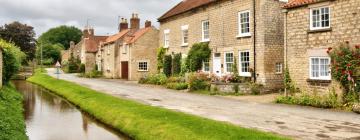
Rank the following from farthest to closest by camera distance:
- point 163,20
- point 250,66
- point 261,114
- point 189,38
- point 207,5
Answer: point 163,20, point 189,38, point 207,5, point 250,66, point 261,114

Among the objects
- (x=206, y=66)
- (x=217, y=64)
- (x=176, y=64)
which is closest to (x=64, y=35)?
(x=176, y=64)

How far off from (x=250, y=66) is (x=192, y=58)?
6728mm

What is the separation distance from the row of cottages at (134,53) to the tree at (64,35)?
102285 millimetres

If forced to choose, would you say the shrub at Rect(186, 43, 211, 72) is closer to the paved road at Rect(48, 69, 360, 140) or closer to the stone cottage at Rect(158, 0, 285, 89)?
the stone cottage at Rect(158, 0, 285, 89)

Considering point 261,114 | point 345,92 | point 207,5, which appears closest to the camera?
point 261,114

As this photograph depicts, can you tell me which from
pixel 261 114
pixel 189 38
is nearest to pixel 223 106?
pixel 261 114

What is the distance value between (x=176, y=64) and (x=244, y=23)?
396 inches

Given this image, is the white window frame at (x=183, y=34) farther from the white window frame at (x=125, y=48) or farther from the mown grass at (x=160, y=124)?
the mown grass at (x=160, y=124)

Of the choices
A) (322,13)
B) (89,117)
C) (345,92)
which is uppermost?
(322,13)

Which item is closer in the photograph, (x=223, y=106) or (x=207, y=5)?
Answer: (x=223, y=106)

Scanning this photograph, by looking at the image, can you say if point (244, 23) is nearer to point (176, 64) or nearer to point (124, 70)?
point (176, 64)

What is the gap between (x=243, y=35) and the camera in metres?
26.5

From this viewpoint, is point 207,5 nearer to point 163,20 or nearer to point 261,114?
point 163,20

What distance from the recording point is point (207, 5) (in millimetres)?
30688
